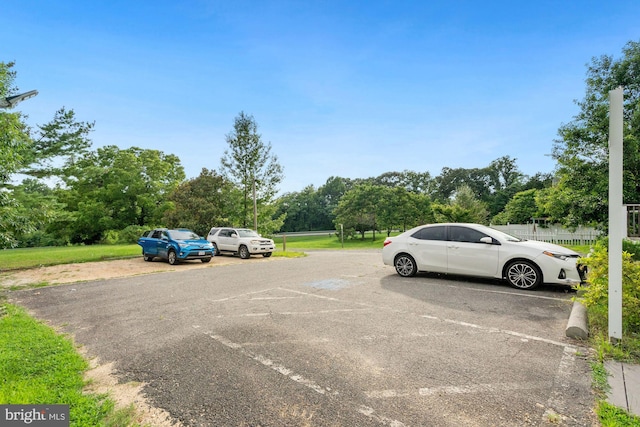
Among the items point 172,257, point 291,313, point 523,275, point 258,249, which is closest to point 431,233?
point 523,275

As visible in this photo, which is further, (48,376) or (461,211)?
(461,211)

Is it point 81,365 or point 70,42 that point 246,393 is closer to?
point 81,365

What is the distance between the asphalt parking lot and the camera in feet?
8.16

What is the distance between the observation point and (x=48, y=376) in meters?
3.10

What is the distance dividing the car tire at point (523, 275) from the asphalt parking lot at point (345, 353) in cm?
31

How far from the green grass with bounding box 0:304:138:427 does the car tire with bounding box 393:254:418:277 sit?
23.5ft

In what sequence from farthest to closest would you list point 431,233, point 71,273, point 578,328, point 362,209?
1. point 362,209
2. point 71,273
3. point 431,233
4. point 578,328

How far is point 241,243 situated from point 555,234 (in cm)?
1976

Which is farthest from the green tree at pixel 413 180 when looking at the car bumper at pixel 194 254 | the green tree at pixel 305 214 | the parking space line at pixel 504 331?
the parking space line at pixel 504 331

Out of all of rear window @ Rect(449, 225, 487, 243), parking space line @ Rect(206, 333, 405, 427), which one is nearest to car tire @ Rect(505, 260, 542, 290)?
rear window @ Rect(449, 225, 487, 243)

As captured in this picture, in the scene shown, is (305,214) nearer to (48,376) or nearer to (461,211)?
(461,211)

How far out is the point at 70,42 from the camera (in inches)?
380

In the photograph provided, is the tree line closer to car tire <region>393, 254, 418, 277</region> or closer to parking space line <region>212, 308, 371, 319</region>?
parking space line <region>212, 308, 371, 319</region>

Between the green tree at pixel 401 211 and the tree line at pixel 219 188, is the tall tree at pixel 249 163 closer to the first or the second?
the tree line at pixel 219 188
